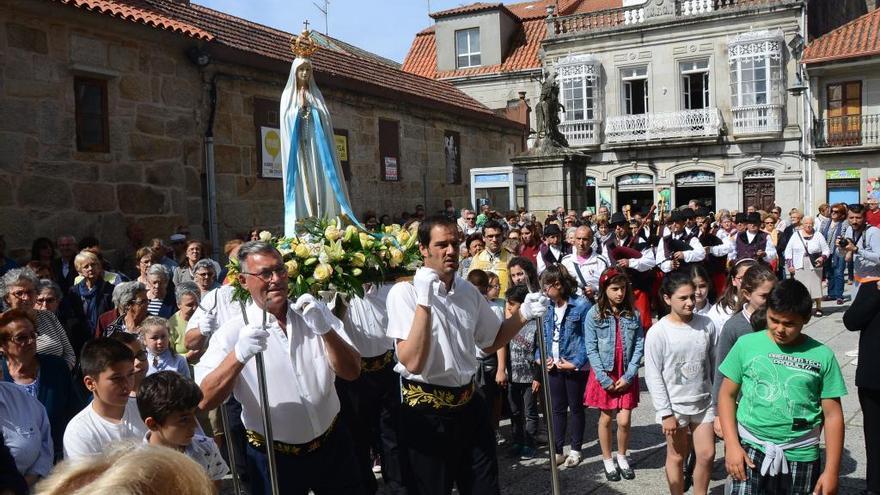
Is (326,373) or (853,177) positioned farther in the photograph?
(853,177)

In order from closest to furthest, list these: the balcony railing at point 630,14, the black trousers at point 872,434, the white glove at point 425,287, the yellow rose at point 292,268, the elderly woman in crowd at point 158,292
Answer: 1. the white glove at point 425,287
2. the yellow rose at point 292,268
3. the black trousers at point 872,434
4. the elderly woman in crowd at point 158,292
5. the balcony railing at point 630,14

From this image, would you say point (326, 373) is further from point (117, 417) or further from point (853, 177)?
point (853, 177)

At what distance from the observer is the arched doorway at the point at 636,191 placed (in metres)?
30.8

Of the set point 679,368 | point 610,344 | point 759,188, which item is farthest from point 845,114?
point 679,368

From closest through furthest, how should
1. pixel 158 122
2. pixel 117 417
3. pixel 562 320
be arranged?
pixel 117 417 → pixel 562 320 → pixel 158 122

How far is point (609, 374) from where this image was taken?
18.7ft

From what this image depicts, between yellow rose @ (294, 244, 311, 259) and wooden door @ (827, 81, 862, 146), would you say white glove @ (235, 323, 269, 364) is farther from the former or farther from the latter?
wooden door @ (827, 81, 862, 146)

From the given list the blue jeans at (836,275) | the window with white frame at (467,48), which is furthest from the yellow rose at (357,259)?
the window with white frame at (467,48)

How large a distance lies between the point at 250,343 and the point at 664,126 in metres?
29.2

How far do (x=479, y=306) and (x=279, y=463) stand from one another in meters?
1.39

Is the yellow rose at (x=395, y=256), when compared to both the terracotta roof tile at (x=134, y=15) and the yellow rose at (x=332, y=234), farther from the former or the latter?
the terracotta roof tile at (x=134, y=15)

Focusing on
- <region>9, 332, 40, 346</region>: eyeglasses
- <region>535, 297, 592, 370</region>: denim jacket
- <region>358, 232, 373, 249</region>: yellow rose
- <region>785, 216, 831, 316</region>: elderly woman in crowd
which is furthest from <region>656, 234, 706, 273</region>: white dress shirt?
<region>9, 332, 40, 346</region>: eyeglasses

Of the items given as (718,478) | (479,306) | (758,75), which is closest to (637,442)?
(718,478)

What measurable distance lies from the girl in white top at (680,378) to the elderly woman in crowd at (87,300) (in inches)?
193
